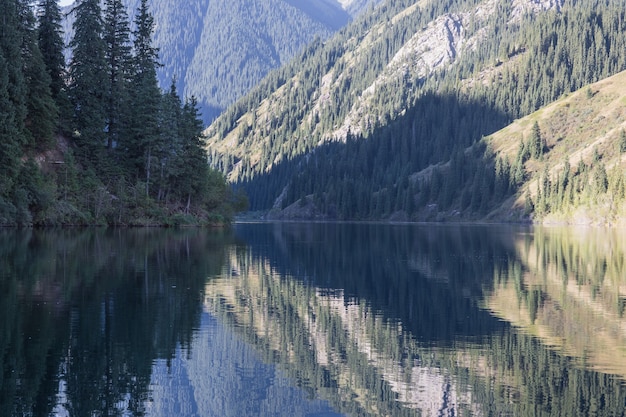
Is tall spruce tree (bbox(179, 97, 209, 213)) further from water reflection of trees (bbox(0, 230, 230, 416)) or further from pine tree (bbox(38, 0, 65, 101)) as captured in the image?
water reflection of trees (bbox(0, 230, 230, 416))

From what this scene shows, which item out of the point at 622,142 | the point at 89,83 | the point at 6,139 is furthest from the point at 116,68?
the point at 622,142

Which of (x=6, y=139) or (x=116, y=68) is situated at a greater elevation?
(x=116, y=68)

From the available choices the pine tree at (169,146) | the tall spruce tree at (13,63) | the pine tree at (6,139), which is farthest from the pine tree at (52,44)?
the pine tree at (6,139)

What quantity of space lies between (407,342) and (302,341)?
11.8 feet

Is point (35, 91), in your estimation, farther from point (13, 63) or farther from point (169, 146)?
point (169, 146)

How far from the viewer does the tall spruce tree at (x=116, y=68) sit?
342 ft

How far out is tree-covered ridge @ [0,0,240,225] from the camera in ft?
267

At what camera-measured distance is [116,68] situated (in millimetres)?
107062

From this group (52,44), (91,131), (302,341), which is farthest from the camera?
(52,44)

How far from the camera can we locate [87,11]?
10369cm

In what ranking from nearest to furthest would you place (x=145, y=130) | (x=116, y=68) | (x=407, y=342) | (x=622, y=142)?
(x=407, y=342) < (x=145, y=130) < (x=116, y=68) < (x=622, y=142)

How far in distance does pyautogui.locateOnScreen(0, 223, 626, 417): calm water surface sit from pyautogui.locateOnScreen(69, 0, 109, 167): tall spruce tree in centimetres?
5141

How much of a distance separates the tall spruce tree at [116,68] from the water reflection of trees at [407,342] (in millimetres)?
60390

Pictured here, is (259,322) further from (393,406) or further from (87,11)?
(87,11)
